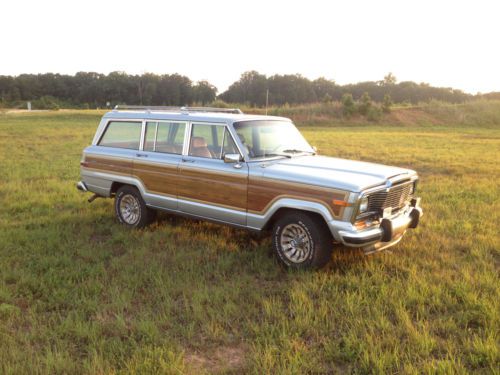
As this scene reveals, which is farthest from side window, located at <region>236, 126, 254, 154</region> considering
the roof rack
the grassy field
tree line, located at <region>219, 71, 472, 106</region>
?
tree line, located at <region>219, 71, 472, 106</region>

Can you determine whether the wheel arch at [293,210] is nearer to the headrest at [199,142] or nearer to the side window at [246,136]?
the side window at [246,136]

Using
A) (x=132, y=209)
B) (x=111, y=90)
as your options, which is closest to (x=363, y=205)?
(x=132, y=209)

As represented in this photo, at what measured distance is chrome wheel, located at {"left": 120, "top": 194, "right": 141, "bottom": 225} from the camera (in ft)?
24.0

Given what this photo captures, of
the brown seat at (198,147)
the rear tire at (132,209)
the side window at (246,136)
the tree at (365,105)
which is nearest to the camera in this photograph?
the side window at (246,136)

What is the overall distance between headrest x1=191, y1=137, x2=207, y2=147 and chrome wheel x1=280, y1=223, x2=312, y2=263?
1891 mm

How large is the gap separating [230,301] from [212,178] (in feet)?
6.65

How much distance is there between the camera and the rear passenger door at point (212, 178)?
19.4 ft

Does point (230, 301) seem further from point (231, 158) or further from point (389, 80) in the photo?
point (389, 80)

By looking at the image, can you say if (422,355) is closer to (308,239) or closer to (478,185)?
(308,239)

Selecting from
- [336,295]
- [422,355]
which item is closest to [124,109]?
[336,295]

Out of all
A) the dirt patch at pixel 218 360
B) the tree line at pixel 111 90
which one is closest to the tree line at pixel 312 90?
the tree line at pixel 111 90

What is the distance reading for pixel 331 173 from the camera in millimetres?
5438

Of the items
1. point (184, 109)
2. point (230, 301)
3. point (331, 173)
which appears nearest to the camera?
point (230, 301)

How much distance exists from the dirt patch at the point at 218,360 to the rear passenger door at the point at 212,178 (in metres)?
2.24
